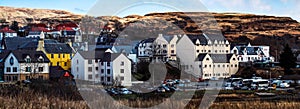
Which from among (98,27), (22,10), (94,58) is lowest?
(94,58)

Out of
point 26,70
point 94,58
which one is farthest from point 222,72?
point 26,70

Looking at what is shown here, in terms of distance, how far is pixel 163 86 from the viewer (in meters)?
27.4

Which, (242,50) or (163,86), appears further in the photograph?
(242,50)

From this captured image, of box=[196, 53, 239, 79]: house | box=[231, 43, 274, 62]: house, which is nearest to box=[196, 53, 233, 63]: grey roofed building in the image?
box=[196, 53, 239, 79]: house

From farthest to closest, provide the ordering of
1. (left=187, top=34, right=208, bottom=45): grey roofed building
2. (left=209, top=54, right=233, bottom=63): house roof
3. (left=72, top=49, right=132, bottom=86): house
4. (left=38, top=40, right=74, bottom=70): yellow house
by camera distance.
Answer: (left=187, top=34, right=208, bottom=45): grey roofed building, (left=209, top=54, right=233, bottom=63): house roof, (left=38, top=40, right=74, bottom=70): yellow house, (left=72, top=49, right=132, bottom=86): house

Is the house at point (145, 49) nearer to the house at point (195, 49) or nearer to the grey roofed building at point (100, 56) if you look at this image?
the house at point (195, 49)

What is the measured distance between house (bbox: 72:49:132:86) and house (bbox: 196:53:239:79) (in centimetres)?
930

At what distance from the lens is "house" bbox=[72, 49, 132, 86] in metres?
31.0

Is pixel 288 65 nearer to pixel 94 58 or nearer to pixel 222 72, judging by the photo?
pixel 222 72

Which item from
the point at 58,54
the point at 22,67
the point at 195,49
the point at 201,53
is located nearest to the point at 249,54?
the point at 195,49

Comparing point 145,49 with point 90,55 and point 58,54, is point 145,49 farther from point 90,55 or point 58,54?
point 90,55

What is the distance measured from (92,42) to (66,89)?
31.5m

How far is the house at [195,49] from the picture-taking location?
39.4m

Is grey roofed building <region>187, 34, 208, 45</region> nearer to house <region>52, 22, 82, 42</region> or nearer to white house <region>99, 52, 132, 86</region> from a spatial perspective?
white house <region>99, 52, 132, 86</region>
